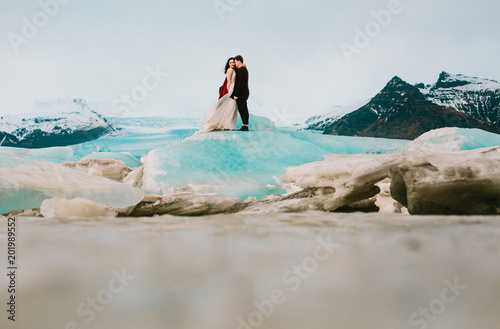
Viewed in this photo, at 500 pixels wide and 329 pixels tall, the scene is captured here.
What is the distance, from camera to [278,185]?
3.50 metres

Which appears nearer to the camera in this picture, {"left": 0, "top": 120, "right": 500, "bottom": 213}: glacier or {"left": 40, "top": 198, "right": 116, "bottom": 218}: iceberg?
{"left": 40, "top": 198, "right": 116, "bottom": 218}: iceberg

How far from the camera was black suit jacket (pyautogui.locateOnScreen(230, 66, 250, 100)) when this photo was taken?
5.35m

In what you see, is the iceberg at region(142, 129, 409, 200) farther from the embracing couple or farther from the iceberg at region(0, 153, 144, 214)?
the iceberg at region(0, 153, 144, 214)

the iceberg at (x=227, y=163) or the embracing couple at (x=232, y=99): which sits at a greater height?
the embracing couple at (x=232, y=99)

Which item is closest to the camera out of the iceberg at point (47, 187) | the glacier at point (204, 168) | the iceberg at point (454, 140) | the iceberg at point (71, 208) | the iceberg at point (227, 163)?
the iceberg at point (71, 208)

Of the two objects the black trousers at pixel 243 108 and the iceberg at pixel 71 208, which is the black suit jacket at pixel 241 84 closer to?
the black trousers at pixel 243 108

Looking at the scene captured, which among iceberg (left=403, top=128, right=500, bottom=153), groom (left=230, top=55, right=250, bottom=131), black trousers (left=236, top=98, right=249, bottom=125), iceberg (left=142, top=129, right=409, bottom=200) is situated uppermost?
groom (left=230, top=55, right=250, bottom=131)

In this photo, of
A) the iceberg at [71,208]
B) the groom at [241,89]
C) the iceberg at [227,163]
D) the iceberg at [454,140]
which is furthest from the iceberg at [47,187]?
the iceberg at [454,140]

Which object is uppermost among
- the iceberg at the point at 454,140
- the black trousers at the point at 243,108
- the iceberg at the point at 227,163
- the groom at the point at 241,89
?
the groom at the point at 241,89

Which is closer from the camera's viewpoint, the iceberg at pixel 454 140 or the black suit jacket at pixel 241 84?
the iceberg at pixel 454 140

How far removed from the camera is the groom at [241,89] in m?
5.36

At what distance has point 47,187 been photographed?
1876 mm

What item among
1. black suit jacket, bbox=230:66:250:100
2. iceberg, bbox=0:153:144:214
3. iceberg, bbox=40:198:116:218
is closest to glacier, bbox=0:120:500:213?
iceberg, bbox=0:153:144:214

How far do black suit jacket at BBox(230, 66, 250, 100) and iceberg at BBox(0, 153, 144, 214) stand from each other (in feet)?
11.9
